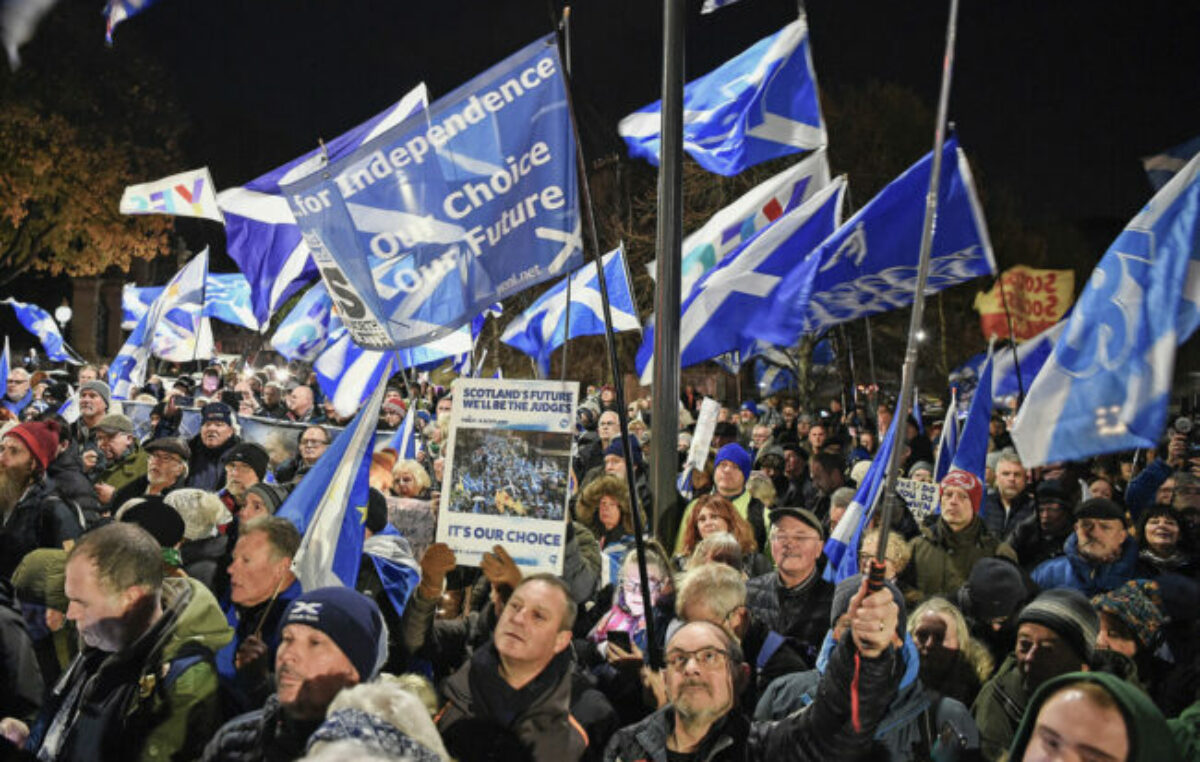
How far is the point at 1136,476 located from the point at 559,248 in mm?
5788

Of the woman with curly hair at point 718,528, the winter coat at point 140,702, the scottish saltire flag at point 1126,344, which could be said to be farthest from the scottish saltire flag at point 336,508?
the scottish saltire flag at point 1126,344

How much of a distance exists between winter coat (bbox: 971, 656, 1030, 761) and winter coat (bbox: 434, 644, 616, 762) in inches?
60.5

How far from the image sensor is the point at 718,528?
18.7ft

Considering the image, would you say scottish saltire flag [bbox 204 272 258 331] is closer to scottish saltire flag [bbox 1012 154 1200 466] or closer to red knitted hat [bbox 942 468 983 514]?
red knitted hat [bbox 942 468 983 514]

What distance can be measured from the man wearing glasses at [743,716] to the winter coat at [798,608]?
141cm

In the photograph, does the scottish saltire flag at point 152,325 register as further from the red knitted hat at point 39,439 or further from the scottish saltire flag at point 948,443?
the scottish saltire flag at point 948,443

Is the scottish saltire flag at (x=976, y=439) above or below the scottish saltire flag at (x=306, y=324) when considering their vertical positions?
below

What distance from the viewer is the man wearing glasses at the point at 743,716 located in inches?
109

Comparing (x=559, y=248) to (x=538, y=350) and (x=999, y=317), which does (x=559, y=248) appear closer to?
(x=538, y=350)

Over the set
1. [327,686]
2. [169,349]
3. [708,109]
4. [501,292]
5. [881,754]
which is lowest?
[881,754]

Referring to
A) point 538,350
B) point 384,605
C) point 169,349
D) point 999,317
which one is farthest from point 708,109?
point 999,317

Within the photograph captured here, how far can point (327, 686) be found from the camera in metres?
3.06

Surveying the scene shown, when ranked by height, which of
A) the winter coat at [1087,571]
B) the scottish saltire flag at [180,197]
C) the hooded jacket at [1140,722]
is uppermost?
the scottish saltire flag at [180,197]

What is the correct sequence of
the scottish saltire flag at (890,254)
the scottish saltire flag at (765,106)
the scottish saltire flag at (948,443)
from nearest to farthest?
the scottish saltire flag at (890,254)
the scottish saltire flag at (948,443)
the scottish saltire flag at (765,106)
